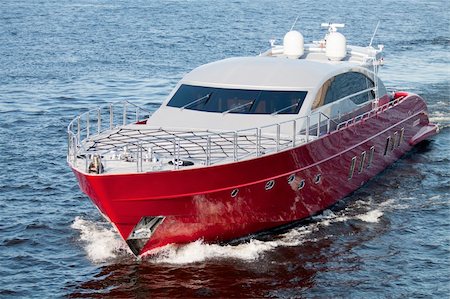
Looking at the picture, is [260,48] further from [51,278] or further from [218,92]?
[51,278]

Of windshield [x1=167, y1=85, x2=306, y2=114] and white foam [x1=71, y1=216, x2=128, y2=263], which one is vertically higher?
windshield [x1=167, y1=85, x2=306, y2=114]

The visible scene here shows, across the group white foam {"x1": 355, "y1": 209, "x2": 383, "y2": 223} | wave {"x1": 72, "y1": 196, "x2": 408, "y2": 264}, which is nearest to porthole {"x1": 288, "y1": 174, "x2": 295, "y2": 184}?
wave {"x1": 72, "y1": 196, "x2": 408, "y2": 264}

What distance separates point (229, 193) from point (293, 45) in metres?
9.50

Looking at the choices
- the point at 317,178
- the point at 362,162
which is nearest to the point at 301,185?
the point at 317,178

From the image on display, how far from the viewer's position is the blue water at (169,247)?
17.5 m

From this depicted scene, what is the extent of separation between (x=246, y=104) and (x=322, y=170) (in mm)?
2432

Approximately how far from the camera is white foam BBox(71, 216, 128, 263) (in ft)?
61.4

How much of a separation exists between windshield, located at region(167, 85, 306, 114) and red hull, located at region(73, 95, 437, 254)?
49.3 inches

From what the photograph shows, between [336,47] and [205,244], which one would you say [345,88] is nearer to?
[336,47]

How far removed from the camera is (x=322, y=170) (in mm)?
20266

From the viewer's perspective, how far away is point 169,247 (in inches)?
715

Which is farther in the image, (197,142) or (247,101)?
(247,101)

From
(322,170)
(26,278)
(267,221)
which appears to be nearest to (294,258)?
(267,221)

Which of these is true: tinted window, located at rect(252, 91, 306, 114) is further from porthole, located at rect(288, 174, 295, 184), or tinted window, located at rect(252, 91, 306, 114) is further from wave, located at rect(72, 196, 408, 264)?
wave, located at rect(72, 196, 408, 264)
